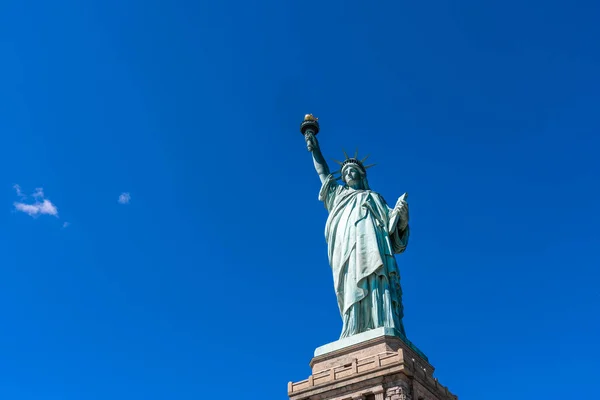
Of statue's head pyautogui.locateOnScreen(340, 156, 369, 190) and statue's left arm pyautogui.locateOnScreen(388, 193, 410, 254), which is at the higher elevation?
statue's head pyautogui.locateOnScreen(340, 156, 369, 190)

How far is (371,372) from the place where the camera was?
19953mm

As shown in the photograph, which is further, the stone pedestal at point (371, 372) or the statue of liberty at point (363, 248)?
the statue of liberty at point (363, 248)

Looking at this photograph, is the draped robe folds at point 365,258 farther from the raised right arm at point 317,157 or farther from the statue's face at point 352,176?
the raised right arm at point 317,157

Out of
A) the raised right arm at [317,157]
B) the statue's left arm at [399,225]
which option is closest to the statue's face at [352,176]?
the raised right arm at [317,157]

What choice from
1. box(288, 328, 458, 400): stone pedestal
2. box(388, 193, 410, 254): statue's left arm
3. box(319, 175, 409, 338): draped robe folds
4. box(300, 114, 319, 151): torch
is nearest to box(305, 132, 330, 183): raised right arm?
box(300, 114, 319, 151): torch

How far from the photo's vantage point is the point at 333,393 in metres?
20.4

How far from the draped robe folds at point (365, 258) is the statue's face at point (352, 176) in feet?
2.37

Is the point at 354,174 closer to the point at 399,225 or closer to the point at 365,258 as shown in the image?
the point at 399,225

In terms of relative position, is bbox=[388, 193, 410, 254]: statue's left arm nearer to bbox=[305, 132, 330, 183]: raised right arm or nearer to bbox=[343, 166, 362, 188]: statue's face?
bbox=[343, 166, 362, 188]: statue's face

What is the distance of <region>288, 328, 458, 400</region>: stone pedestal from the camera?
64.5 feet

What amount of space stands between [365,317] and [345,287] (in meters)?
1.54

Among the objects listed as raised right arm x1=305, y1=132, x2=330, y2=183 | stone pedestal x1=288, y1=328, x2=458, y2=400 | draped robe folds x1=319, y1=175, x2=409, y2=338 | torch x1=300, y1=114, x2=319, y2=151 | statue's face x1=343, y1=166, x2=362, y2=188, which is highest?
torch x1=300, y1=114, x2=319, y2=151

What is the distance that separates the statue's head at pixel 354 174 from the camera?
2870cm

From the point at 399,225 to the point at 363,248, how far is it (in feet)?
7.29
